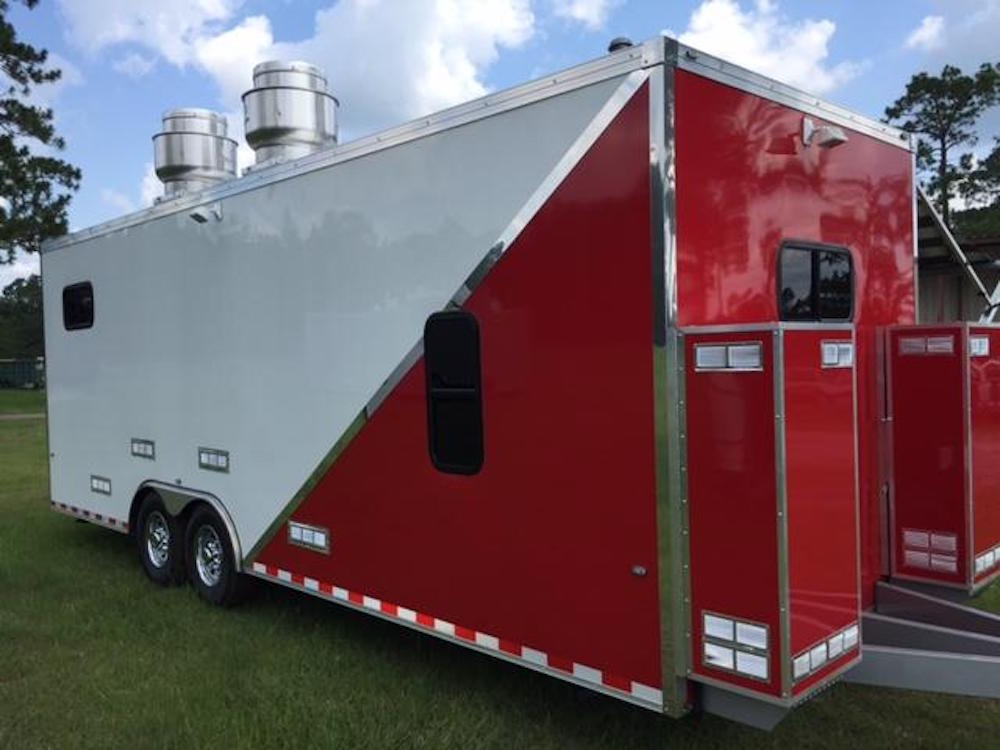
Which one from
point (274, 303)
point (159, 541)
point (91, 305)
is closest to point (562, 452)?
point (274, 303)

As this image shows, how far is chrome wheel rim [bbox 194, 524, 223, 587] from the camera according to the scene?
589 cm

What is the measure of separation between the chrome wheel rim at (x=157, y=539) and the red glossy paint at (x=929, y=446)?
194 inches

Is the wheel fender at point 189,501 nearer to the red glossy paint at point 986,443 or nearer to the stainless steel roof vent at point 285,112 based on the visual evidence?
the stainless steel roof vent at point 285,112

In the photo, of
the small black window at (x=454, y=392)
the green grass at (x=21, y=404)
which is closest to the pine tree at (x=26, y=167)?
the green grass at (x=21, y=404)

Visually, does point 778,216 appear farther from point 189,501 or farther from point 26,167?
point 26,167

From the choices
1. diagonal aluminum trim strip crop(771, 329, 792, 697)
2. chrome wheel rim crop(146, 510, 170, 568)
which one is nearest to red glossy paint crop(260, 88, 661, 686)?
diagonal aluminum trim strip crop(771, 329, 792, 697)

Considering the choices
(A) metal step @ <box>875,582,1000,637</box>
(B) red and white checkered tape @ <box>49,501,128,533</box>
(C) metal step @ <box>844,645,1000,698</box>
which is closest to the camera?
(C) metal step @ <box>844,645,1000,698</box>

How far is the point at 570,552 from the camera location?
3502 millimetres

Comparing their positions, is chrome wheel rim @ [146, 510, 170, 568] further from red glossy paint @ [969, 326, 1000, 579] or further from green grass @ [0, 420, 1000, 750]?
red glossy paint @ [969, 326, 1000, 579]

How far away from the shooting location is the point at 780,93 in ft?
12.0

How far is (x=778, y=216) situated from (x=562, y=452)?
1340 mm

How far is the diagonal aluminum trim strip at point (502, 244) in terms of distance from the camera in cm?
328

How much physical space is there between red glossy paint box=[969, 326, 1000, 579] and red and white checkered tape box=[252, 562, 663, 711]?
1734 mm

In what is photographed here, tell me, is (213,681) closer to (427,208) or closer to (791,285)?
(427,208)
